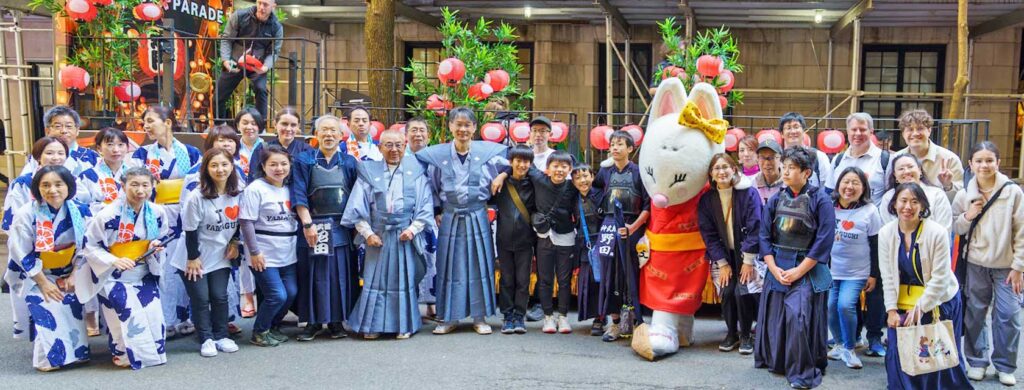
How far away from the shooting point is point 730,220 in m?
5.04

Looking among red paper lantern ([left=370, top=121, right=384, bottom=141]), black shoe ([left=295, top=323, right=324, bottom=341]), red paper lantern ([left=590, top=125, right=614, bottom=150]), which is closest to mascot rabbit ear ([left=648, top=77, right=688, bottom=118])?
red paper lantern ([left=590, top=125, right=614, bottom=150])

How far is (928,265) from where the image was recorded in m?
4.27

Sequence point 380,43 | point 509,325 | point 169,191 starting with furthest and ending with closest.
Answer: point 380,43, point 509,325, point 169,191

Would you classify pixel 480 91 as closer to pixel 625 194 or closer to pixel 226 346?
pixel 625 194

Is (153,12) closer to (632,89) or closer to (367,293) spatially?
(367,293)

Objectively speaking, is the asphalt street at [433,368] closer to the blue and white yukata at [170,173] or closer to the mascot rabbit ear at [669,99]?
Answer: the blue and white yukata at [170,173]

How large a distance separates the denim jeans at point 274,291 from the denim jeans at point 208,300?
0.73 feet

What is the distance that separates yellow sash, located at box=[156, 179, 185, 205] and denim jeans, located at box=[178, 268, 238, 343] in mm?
537

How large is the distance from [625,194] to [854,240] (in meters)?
1.44

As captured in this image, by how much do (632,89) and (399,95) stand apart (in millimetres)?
3894

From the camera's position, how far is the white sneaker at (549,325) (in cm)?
584

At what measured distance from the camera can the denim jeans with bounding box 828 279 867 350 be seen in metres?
5.01

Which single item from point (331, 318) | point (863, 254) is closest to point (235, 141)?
point (331, 318)

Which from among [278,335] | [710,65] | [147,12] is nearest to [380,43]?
[147,12]
